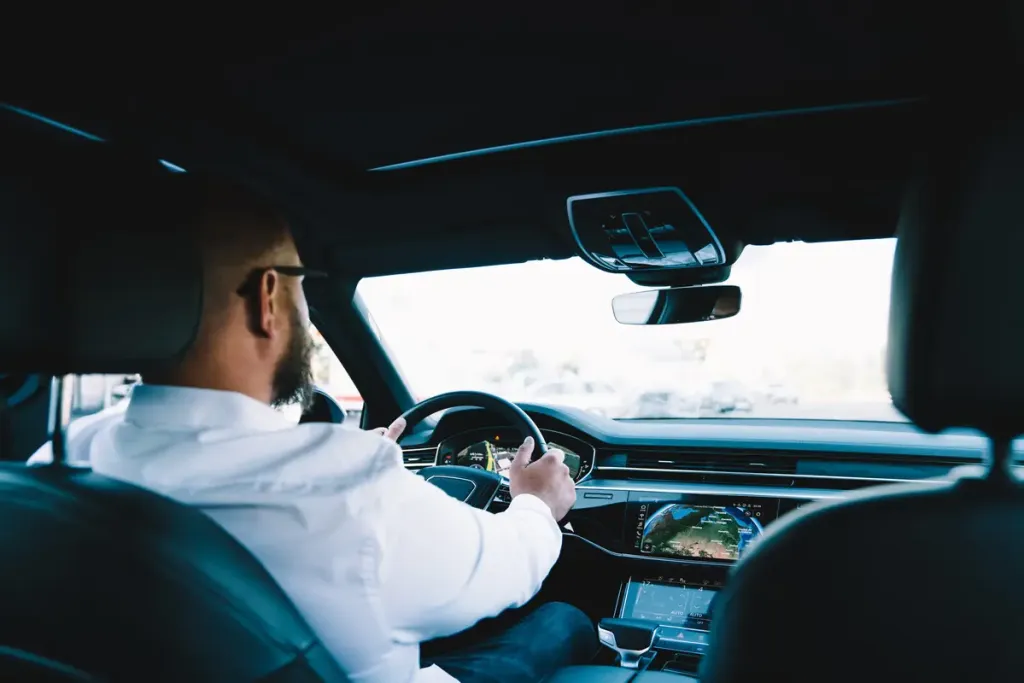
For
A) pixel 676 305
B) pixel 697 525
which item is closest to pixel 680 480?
pixel 697 525

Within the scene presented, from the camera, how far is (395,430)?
3.05 metres

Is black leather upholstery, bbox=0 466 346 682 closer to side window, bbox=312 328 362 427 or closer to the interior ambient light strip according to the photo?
the interior ambient light strip

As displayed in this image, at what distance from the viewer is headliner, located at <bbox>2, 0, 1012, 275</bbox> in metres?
2.50

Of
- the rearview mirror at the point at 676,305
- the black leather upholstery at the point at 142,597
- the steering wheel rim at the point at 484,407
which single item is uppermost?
the rearview mirror at the point at 676,305

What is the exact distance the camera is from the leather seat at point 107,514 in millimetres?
1279

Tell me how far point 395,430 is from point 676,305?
1306 mm

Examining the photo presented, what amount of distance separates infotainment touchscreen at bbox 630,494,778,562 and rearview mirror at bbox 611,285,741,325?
75 cm

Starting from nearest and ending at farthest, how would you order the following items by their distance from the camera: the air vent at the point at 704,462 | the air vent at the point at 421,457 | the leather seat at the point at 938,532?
the leather seat at the point at 938,532 → the air vent at the point at 704,462 → the air vent at the point at 421,457

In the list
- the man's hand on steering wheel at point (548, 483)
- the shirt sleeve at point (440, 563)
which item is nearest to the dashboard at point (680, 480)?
the man's hand on steering wheel at point (548, 483)

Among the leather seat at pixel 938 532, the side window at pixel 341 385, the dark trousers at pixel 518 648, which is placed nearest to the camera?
the leather seat at pixel 938 532

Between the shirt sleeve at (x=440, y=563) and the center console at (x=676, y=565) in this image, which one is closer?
the shirt sleeve at (x=440, y=563)

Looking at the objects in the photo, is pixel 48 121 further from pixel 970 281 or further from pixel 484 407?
pixel 970 281

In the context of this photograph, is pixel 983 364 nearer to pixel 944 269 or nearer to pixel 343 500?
pixel 944 269

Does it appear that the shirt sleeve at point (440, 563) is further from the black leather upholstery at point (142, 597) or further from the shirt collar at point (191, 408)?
the shirt collar at point (191, 408)
